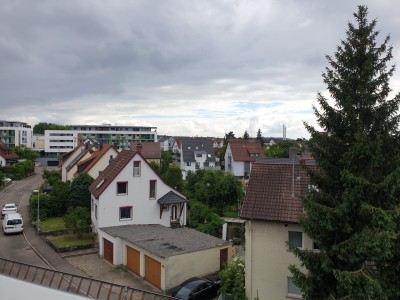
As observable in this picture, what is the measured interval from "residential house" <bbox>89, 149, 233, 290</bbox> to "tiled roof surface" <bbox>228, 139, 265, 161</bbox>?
1734 inches

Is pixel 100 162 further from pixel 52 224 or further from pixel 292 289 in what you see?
pixel 292 289

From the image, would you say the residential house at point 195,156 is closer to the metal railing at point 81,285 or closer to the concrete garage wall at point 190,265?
the concrete garage wall at point 190,265

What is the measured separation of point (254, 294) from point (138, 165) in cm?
1487

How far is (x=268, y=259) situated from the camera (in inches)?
708

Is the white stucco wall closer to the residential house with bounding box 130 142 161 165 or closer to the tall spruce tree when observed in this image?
the tall spruce tree

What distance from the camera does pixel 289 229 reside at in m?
17.7

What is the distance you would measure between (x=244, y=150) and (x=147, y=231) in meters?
51.9

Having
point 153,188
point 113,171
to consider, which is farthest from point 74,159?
point 153,188

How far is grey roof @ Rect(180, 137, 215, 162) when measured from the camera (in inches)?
3317

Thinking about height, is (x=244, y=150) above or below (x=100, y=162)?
above

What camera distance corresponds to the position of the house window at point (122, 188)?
2884cm

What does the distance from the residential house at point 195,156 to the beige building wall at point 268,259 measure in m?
64.2

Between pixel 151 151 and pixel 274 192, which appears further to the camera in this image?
pixel 151 151

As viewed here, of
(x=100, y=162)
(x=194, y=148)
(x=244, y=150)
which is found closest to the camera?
(x=100, y=162)
